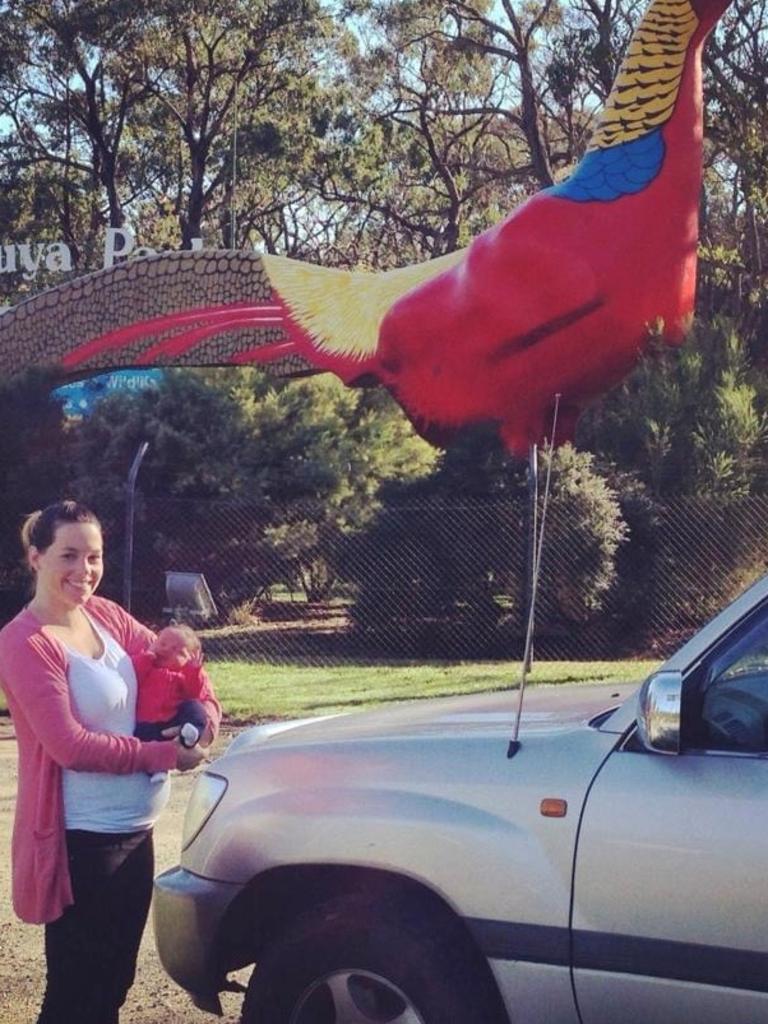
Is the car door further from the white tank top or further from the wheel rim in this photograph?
the white tank top

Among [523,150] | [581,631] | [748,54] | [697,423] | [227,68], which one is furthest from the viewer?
[523,150]

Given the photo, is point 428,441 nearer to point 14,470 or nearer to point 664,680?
point 14,470

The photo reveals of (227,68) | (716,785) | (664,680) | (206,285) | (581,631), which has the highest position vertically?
(227,68)

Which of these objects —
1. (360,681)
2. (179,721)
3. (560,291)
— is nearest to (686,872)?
(179,721)

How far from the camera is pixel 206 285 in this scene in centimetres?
2216

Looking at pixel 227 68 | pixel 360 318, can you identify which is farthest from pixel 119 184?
pixel 360 318

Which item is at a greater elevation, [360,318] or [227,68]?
[227,68]

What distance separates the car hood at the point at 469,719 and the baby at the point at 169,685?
0.19m

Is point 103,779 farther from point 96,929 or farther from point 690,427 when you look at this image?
point 690,427

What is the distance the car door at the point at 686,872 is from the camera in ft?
10.4

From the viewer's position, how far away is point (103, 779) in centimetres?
404

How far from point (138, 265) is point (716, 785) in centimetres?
2017

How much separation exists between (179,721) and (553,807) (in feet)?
3.85

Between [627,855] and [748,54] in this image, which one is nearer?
[627,855]
